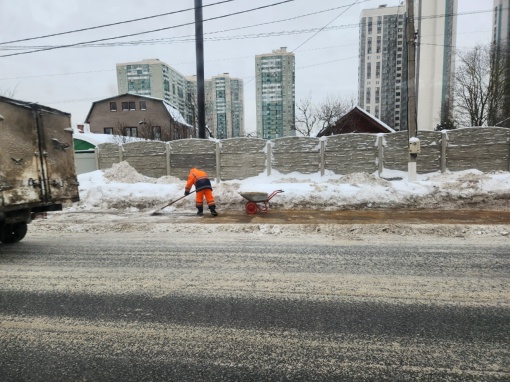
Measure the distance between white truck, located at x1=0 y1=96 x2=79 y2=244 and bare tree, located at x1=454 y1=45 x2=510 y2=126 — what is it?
3676 centimetres

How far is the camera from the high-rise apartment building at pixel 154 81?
154 ft

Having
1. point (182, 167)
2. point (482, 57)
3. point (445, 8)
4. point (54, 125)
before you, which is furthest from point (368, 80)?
point (54, 125)

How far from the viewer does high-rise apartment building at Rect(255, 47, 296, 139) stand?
3544cm

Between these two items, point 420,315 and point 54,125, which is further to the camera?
point 54,125

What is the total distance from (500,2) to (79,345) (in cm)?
4603

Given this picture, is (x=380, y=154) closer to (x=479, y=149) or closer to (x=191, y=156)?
(x=479, y=149)

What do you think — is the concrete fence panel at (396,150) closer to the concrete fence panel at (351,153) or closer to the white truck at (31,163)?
the concrete fence panel at (351,153)

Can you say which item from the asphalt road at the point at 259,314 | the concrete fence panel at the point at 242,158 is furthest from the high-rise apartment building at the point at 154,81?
the asphalt road at the point at 259,314

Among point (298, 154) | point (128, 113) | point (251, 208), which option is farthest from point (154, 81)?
point (251, 208)

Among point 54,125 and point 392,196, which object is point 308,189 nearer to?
point 392,196

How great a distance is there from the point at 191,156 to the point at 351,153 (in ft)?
23.3

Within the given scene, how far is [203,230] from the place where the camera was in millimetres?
7676

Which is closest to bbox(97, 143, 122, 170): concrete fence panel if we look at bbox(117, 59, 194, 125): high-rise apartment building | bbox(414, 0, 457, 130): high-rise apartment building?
bbox(117, 59, 194, 125): high-rise apartment building

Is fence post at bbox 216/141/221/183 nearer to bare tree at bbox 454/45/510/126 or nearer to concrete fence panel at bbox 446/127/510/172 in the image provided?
concrete fence panel at bbox 446/127/510/172
